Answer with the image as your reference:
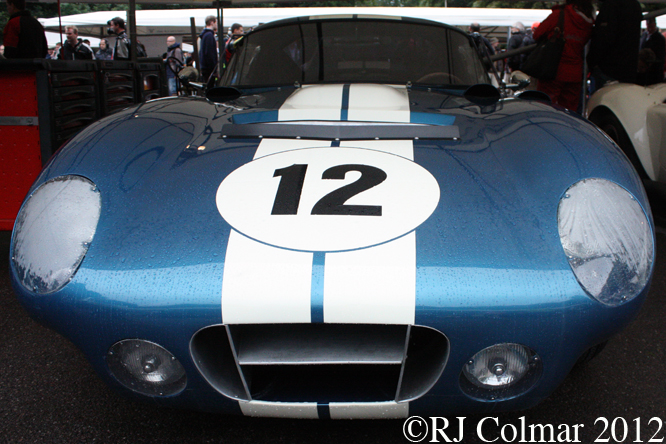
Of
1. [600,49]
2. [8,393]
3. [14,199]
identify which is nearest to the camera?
[8,393]

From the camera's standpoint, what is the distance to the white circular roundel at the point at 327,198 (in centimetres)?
124

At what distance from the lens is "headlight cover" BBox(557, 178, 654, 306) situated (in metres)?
1.23

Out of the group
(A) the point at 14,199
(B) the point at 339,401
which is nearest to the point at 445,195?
(B) the point at 339,401

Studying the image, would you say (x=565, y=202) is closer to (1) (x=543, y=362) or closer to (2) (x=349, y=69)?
(1) (x=543, y=362)

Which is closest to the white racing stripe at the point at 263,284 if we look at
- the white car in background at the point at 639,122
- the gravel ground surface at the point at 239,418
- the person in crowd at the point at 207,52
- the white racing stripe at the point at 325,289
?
the white racing stripe at the point at 325,289

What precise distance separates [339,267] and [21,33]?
4802 mm

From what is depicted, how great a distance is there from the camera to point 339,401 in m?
1.21

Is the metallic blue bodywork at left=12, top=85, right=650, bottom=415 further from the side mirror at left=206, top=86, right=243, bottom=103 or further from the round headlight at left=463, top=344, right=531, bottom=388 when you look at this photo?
the side mirror at left=206, top=86, right=243, bottom=103

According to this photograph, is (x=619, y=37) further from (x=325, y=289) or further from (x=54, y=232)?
(x=54, y=232)

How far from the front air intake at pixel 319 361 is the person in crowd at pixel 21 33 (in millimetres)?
4605

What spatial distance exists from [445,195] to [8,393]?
1357 mm

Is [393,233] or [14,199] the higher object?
[393,233]

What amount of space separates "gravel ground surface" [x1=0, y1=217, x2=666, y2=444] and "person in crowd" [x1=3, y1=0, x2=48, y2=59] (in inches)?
151

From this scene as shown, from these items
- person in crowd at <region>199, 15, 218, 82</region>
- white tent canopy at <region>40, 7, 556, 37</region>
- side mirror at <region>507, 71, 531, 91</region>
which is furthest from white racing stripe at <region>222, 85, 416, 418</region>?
white tent canopy at <region>40, 7, 556, 37</region>
